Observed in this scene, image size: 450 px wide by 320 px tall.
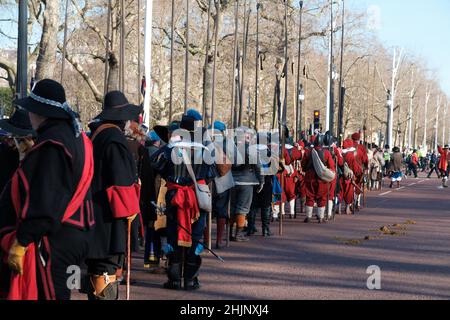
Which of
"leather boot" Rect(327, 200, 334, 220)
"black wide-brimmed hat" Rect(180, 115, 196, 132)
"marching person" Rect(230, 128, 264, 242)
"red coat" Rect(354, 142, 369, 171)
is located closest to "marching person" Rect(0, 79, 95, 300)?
"black wide-brimmed hat" Rect(180, 115, 196, 132)

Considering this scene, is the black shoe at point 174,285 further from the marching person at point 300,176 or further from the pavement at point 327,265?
the marching person at point 300,176

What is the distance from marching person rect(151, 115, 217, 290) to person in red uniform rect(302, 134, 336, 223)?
9.37 meters

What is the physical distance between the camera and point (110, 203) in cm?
760

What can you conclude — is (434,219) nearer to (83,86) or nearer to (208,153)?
(208,153)

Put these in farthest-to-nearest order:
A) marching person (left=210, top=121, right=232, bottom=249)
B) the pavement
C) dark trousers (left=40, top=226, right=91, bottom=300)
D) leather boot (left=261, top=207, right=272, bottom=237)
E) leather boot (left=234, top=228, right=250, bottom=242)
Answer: leather boot (left=261, top=207, right=272, bottom=237), leather boot (left=234, top=228, right=250, bottom=242), marching person (left=210, top=121, right=232, bottom=249), the pavement, dark trousers (left=40, top=226, right=91, bottom=300)

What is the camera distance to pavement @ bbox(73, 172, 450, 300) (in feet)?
33.2

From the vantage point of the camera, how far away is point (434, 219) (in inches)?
839

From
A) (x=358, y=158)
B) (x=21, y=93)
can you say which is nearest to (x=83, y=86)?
(x=358, y=158)

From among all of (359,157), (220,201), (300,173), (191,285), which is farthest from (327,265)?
(359,157)

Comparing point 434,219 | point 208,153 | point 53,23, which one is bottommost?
point 434,219

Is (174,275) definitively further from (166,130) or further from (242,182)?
(242,182)

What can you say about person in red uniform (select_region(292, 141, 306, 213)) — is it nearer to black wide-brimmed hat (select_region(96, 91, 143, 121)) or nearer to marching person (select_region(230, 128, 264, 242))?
marching person (select_region(230, 128, 264, 242))
